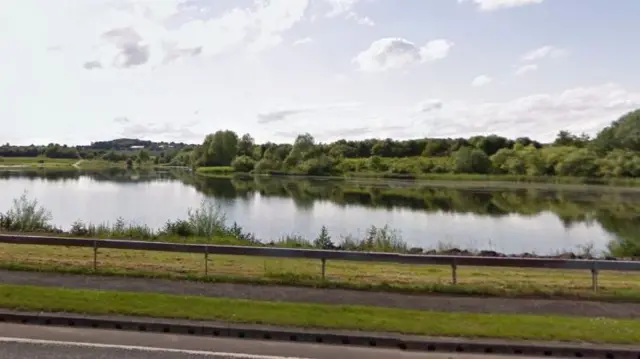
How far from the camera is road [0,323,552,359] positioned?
6.34 metres

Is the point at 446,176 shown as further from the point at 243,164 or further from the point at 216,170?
the point at 216,170

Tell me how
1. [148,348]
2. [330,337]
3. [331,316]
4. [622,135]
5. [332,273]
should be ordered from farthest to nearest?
[622,135]
[332,273]
[331,316]
[330,337]
[148,348]

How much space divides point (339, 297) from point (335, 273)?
2.77 meters

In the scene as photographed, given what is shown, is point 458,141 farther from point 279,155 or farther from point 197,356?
point 197,356

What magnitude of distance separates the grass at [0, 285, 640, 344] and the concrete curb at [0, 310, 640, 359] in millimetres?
215

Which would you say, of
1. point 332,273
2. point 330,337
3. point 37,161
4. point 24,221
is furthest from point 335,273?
point 37,161

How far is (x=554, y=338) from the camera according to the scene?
7.17 metres

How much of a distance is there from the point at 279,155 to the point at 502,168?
42695 millimetres

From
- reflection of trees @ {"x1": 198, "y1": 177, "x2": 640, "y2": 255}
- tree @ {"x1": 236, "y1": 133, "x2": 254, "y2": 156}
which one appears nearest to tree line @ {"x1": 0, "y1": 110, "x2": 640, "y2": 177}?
tree @ {"x1": 236, "y1": 133, "x2": 254, "y2": 156}

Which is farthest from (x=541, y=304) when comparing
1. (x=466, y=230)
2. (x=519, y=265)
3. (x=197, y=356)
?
(x=466, y=230)

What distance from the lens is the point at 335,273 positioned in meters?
12.2

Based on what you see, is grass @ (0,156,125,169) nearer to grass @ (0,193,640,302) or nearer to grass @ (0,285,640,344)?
grass @ (0,193,640,302)

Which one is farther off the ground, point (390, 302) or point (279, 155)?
point (279, 155)

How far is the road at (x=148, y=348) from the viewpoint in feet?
20.8
